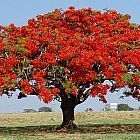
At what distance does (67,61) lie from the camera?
27234 mm

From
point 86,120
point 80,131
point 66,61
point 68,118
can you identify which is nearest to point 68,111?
point 68,118

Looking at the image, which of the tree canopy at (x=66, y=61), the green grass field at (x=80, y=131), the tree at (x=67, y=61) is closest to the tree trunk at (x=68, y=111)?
the green grass field at (x=80, y=131)

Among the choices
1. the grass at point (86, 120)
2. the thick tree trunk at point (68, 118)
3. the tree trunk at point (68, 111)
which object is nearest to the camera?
the tree trunk at point (68, 111)

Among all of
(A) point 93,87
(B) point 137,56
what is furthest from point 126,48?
(A) point 93,87

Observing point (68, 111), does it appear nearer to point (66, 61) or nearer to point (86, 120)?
point (66, 61)

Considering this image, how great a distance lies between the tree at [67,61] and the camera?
26.9m

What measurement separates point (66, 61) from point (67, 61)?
0.12m

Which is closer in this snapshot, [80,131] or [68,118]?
[80,131]

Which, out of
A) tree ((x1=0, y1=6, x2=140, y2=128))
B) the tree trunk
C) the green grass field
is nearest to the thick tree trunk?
the tree trunk

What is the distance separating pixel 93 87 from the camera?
27969 mm

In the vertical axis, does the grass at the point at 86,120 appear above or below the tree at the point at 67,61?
below

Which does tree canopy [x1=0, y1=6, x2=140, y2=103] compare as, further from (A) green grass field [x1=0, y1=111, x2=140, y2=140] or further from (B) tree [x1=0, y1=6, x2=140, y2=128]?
(A) green grass field [x1=0, y1=111, x2=140, y2=140]

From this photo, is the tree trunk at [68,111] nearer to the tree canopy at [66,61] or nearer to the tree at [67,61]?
the tree at [67,61]

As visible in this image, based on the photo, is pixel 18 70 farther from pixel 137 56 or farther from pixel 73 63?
pixel 137 56
